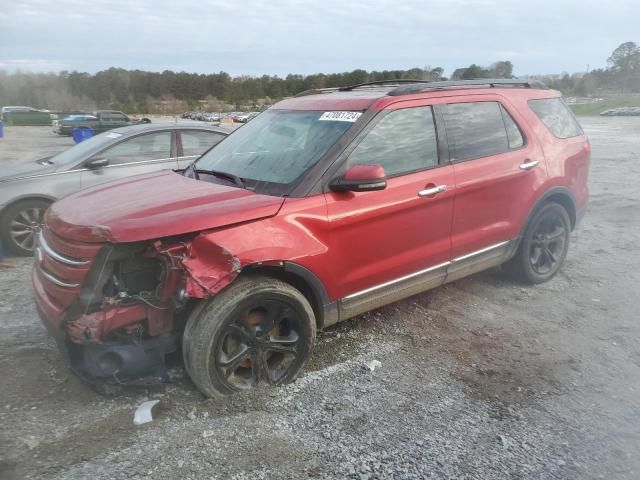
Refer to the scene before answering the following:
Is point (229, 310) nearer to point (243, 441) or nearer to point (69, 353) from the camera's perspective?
point (243, 441)

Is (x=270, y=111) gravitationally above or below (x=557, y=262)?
above

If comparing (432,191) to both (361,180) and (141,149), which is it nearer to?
(361,180)

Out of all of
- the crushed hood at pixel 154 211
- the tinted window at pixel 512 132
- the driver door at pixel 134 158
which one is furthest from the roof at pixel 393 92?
the driver door at pixel 134 158

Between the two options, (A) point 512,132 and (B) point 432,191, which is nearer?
(B) point 432,191

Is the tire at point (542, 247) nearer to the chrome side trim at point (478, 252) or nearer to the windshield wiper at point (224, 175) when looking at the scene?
the chrome side trim at point (478, 252)

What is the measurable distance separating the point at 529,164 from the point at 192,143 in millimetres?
4359

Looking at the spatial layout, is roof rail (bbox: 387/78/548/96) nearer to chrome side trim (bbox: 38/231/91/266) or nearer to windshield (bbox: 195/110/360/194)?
windshield (bbox: 195/110/360/194)

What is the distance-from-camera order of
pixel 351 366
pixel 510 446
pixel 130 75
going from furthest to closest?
pixel 130 75 → pixel 351 366 → pixel 510 446

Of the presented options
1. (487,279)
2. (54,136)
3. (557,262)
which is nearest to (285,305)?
(487,279)

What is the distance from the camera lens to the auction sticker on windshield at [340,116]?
3.68 m

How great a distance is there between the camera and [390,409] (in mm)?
3127

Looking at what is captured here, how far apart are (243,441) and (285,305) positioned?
2.70 ft

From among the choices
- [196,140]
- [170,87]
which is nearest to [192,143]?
[196,140]

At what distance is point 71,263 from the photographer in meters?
2.99
